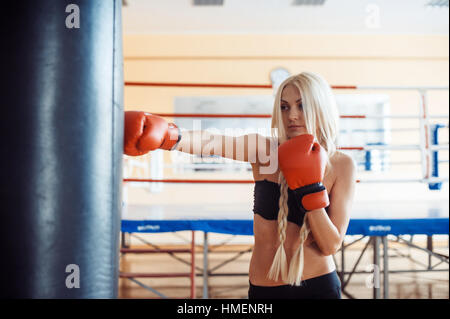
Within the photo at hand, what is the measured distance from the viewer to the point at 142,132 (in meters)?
0.82

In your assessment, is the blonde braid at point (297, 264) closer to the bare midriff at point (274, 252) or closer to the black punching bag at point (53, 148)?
the bare midriff at point (274, 252)

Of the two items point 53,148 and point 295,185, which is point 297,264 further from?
point 53,148

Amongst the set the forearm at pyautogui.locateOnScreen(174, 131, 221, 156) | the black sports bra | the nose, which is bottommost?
the black sports bra

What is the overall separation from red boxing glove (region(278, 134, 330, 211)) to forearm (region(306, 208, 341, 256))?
26 mm

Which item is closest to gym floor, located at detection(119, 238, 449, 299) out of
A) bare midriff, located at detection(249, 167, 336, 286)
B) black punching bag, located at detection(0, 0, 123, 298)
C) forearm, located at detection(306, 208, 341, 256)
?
bare midriff, located at detection(249, 167, 336, 286)

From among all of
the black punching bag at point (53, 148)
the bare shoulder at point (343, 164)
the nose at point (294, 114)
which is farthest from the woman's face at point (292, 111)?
the black punching bag at point (53, 148)

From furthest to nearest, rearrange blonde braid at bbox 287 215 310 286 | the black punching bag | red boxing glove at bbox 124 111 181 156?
1. blonde braid at bbox 287 215 310 286
2. red boxing glove at bbox 124 111 181 156
3. the black punching bag

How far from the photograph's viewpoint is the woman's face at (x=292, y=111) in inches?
38.1

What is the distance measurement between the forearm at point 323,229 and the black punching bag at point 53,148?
1.73 ft

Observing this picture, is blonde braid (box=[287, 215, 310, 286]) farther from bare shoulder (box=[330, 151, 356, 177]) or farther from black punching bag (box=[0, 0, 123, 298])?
black punching bag (box=[0, 0, 123, 298])

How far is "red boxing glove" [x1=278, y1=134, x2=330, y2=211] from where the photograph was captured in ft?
2.84

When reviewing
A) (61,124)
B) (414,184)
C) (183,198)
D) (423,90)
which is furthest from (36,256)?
(414,184)

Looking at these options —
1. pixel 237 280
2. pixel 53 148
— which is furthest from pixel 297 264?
pixel 237 280

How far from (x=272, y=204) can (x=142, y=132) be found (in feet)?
1.33
